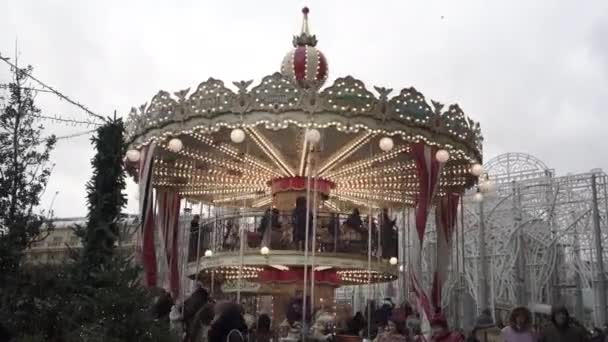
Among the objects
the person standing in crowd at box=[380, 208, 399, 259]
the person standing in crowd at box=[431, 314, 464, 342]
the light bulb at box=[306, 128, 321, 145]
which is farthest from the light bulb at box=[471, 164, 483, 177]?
the person standing in crowd at box=[431, 314, 464, 342]

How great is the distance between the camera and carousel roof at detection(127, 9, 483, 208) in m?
13.7

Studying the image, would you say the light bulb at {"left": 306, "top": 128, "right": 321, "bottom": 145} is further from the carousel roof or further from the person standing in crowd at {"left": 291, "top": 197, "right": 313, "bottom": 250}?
the person standing in crowd at {"left": 291, "top": 197, "right": 313, "bottom": 250}

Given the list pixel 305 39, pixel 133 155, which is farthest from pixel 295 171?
pixel 133 155

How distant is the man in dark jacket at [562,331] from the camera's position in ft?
23.9

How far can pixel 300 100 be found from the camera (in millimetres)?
13625

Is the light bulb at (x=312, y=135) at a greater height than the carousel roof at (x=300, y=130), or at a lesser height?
lesser

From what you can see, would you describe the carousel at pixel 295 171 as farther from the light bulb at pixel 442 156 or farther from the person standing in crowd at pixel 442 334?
the person standing in crowd at pixel 442 334

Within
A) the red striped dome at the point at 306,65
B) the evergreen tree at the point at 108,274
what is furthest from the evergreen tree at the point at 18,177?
the red striped dome at the point at 306,65

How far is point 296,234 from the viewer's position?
15891mm

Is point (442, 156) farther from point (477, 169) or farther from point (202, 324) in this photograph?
point (202, 324)

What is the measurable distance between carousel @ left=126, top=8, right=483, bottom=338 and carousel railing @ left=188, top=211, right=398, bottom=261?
30 mm

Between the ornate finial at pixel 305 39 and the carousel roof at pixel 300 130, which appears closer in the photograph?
the carousel roof at pixel 300 130

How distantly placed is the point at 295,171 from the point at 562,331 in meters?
11.6

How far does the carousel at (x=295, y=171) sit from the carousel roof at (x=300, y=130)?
3 centimetres
